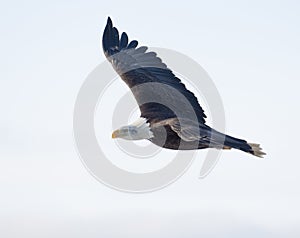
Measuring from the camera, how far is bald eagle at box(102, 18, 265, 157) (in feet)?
62.2

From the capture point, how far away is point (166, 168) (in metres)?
20.3

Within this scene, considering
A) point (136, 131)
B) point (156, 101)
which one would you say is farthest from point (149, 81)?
point (136, 131)

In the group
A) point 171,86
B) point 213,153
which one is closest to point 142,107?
point 171,86

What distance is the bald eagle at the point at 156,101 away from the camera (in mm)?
18969

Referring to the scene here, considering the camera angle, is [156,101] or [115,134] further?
[156,101]

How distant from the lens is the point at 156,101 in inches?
814

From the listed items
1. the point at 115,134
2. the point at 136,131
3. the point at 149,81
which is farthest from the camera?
the point at 149,81

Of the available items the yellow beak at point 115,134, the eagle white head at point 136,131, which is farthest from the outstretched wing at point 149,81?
the yellow beak at point 115,134

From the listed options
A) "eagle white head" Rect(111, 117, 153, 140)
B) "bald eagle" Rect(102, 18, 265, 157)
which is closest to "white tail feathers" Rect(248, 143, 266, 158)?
"bald eagle" Rect(102, 18, 265, 157)

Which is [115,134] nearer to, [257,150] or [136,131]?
[136,131]

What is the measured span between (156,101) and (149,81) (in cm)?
50

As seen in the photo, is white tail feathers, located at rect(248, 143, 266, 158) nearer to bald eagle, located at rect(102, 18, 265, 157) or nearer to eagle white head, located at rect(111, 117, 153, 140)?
bald eagle, located at rect(102, 18, 265, 157)

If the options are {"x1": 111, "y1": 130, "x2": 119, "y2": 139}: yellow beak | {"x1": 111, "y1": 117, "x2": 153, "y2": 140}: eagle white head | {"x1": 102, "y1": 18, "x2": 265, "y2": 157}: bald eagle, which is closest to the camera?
{"x1": 102, "y1": 18, "x2": 265, "y2": 157}: bald eagle

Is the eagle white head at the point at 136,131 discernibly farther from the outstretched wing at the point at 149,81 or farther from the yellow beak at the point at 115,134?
the outstretched wing at the point at 149,81
